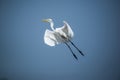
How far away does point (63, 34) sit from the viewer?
2.04m

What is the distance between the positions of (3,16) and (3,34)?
0.23m

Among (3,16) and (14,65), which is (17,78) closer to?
(14,65)

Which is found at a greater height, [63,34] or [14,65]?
[14,65]

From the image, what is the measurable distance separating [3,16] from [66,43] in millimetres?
873

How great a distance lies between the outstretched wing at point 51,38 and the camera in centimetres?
207

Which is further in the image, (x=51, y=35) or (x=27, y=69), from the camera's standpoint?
(x=27, y=69)

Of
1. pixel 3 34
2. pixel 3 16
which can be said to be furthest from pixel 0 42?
pixel 3 16

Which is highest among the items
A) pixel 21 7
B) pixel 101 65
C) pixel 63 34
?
pixel 21 7

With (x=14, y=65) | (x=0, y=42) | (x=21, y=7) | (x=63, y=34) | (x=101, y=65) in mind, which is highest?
(x=21, y=7)

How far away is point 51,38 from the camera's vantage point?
6.93 ft

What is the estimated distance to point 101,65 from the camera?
2.32 meters

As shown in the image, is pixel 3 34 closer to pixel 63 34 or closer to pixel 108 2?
pixel 63 34

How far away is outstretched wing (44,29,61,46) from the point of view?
207 cm

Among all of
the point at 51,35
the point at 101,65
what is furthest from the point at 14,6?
the point at 101,65
